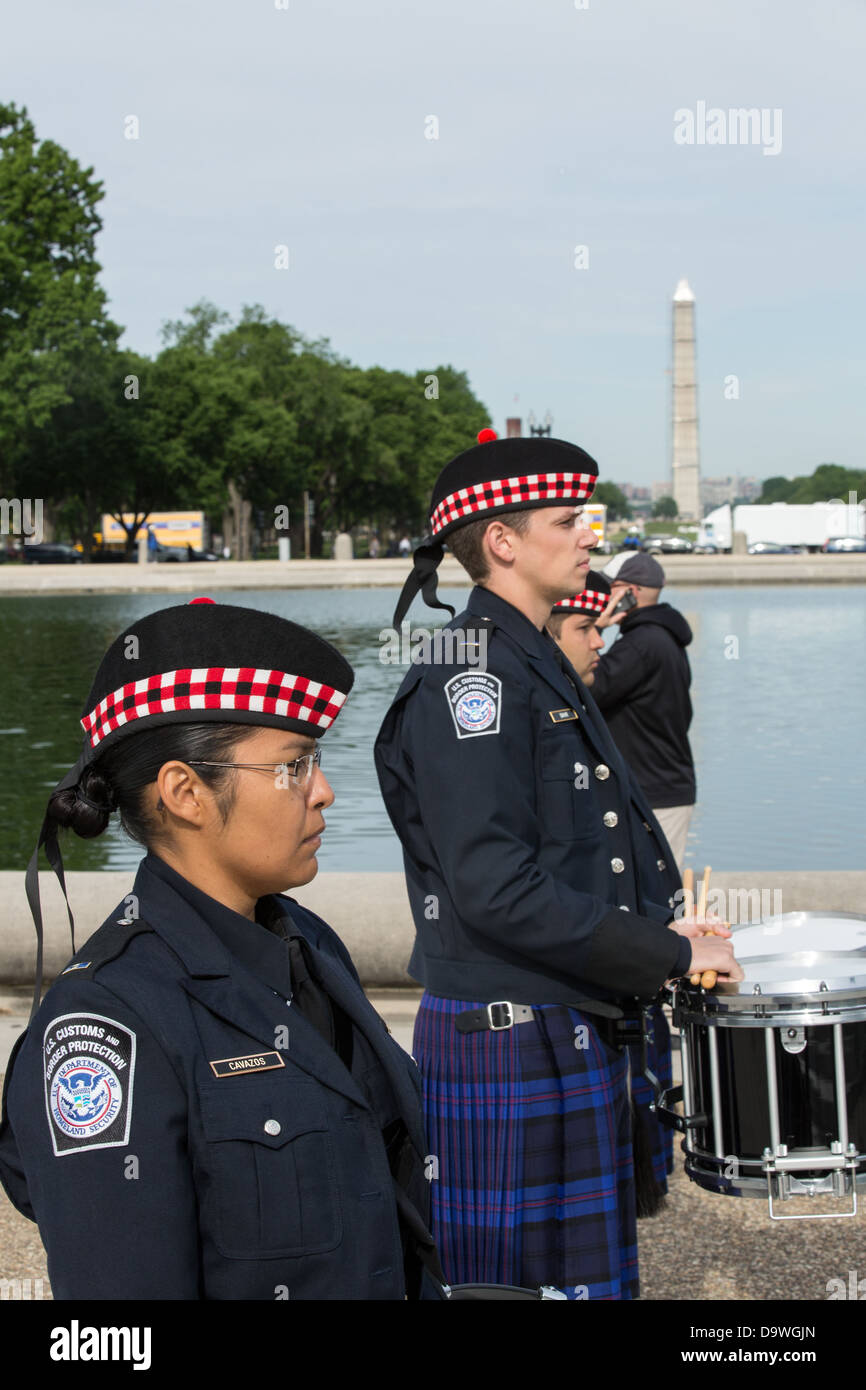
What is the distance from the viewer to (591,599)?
548 cm

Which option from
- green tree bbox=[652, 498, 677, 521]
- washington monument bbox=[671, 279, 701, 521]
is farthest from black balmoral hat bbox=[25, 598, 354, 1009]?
green tree bbox=[652, 498, 677, 521]

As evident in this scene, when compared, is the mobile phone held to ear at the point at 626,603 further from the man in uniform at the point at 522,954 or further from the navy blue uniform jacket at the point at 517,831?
the man in uniform at the point at 522,954

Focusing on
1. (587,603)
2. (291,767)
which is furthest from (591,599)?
(291,767)

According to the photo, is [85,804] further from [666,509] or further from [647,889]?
[666,509]

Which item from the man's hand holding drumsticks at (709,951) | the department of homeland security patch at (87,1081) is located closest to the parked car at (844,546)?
the man's hand holding drumsticks at (709,951)

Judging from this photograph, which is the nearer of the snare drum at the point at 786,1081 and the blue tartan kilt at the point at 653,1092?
the snare drum at the point at 786,1081

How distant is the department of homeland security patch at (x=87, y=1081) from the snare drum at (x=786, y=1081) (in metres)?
1.66

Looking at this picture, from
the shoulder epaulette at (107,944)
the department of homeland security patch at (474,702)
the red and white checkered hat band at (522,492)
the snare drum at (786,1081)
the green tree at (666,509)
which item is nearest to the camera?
the shoulder epaulette at (107,944)

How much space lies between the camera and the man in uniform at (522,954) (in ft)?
9.61

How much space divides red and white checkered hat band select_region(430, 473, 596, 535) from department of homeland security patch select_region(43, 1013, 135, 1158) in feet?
5.76

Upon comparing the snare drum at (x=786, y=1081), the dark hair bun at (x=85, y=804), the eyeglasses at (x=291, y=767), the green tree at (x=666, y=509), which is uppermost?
the green tree at (x=666, y=509)

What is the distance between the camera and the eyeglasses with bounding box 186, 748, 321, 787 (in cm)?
206

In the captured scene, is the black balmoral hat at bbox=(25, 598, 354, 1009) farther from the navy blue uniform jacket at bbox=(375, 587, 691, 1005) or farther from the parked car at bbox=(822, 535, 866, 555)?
the parked car at bbox=(822, 535, 866, 555)
